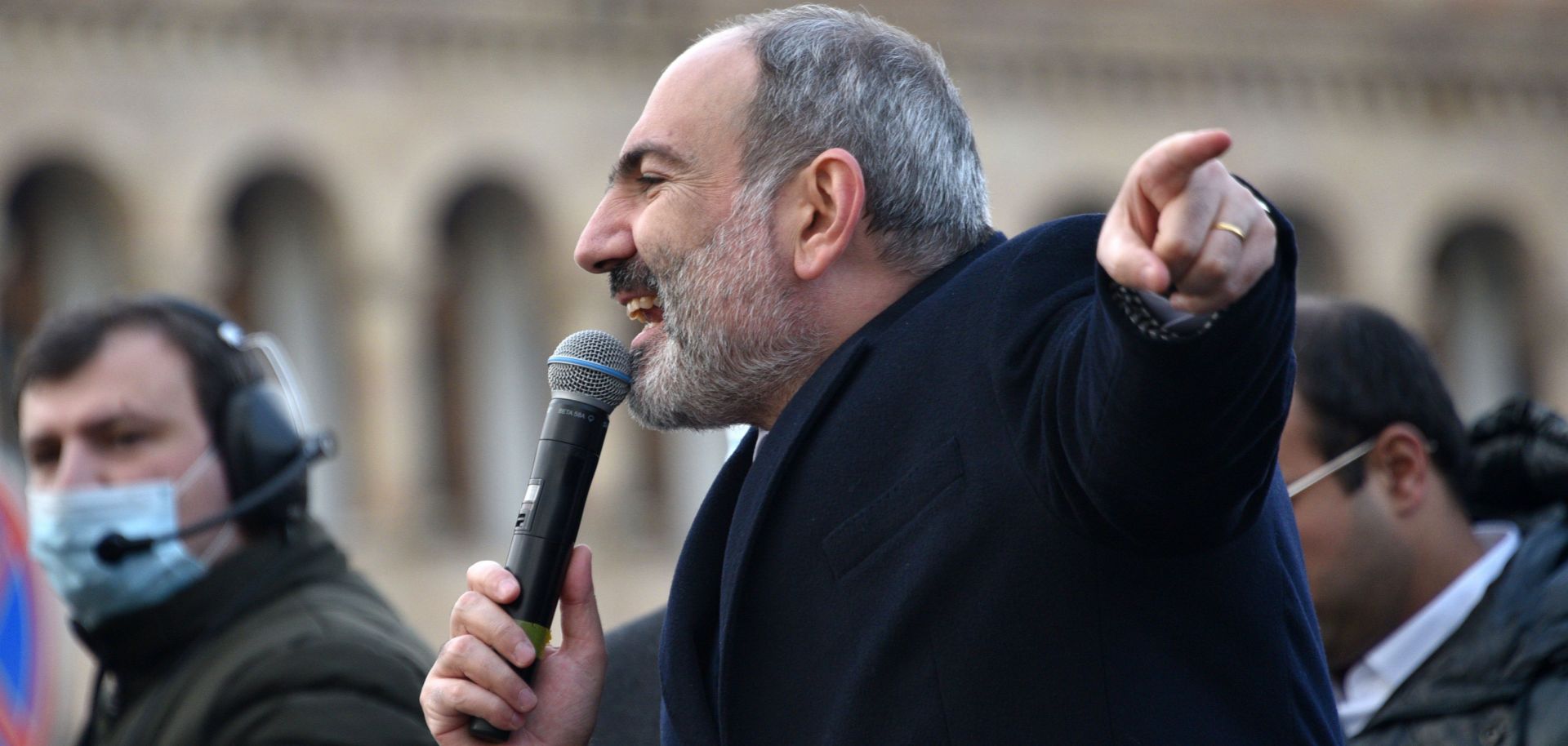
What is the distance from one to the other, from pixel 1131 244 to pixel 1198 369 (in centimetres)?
15

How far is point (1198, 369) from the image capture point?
7.49 feet

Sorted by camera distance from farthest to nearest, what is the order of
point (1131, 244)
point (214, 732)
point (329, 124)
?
point (329, 124), point (214, 732), point (1131, 244)

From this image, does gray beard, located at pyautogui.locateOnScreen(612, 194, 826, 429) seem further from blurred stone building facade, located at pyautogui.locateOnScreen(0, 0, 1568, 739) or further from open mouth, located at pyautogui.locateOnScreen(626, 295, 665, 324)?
blurred stone building facade, located at pyautogui.locateOnScreen(0, 0, 1568, 739)

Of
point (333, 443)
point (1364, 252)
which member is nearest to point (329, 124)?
point (1364, 252)

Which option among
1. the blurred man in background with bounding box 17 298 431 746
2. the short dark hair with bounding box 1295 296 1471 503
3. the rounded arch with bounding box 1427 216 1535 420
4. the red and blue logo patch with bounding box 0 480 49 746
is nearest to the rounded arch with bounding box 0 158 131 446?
the rounded arch with bounding box 1427 216 1535 420

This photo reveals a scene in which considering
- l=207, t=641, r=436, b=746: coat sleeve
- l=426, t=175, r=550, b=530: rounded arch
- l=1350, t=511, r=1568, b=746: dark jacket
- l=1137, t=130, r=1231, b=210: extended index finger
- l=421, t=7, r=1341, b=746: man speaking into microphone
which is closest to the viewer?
l=1137, t=130, r=1231, b=210: extended index finger

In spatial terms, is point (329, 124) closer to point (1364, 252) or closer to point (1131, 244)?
point (1364, 252)

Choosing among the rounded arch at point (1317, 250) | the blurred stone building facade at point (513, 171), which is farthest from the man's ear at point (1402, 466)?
the rounded arch at point (1317, 250)

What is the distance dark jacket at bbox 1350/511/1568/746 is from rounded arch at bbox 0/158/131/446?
57.0 feet

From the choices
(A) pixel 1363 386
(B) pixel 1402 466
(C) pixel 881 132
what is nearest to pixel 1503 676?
(B) pixel 1402 466

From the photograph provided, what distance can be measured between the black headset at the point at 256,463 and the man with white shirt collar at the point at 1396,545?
2.10 meters

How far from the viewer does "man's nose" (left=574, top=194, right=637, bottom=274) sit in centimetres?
304

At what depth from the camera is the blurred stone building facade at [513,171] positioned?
21.2 metres

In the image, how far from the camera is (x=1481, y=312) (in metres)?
25.8
